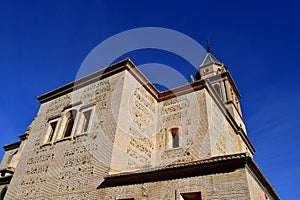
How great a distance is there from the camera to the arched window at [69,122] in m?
10.7

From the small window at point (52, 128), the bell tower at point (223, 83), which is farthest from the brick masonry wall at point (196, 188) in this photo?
the bell tower at point (223, 83)

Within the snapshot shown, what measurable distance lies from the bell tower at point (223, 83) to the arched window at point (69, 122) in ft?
31.8

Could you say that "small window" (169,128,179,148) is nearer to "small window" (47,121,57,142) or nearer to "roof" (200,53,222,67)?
"small window" (47,121,57,142)

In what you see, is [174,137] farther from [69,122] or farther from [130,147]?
[69,122]

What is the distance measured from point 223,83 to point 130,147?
48.4 ft

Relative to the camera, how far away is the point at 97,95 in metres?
10.6

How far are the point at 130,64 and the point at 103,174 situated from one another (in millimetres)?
4918

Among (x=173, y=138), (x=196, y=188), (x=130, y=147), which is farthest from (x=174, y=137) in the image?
(x=196, y=188)

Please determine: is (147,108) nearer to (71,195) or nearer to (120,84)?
(120,84)

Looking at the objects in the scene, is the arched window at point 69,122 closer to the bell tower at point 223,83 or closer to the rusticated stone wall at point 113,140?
the rusticated stone wall at point 113,140

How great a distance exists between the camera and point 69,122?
36.3 feet

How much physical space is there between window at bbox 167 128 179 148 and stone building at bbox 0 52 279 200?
48 millimetres

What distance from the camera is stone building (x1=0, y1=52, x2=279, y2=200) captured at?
5.98 metres

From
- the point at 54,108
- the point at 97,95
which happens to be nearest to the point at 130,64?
the point at 97,95
